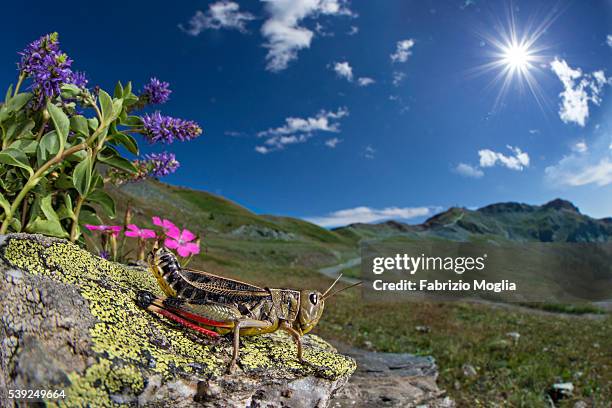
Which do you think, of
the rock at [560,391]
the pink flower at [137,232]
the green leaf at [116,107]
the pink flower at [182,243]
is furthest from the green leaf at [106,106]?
the rock at [560,391]

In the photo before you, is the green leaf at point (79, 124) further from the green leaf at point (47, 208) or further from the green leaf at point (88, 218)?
the green leaf at point (88, 218)

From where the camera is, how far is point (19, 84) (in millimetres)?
4461

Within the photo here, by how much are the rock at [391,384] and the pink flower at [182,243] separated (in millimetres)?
2383

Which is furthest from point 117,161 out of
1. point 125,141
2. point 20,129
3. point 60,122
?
point 20,129

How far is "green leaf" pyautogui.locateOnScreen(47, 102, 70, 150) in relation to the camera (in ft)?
13.2

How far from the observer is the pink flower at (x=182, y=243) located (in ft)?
17.4

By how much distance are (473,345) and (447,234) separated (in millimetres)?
187405

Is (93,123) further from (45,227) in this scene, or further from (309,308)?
(309,308)

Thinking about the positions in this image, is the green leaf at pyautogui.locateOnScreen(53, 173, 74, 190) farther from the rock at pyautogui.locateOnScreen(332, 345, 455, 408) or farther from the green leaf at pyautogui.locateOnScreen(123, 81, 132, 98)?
the rock at pyautogui.locateOnScreen(332, 345, 455, 408)

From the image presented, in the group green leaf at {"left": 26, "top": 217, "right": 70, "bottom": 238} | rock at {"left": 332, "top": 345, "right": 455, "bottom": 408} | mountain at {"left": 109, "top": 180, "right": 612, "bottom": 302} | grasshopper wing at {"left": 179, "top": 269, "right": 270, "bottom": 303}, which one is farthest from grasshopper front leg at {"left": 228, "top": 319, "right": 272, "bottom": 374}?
mountain at {"left": 109, "top": 180, "right": 612, "bottom": 302}

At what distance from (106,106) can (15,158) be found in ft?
3.07

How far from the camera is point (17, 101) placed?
4.51 meters

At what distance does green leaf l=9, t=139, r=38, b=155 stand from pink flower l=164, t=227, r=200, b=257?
1650 mm

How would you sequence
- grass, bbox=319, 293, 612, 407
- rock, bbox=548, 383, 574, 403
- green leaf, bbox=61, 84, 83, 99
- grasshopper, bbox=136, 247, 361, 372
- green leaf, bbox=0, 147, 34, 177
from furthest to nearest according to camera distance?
grass, bbox=319, 293, 612, 407 < rock, bbox=548, 383, 574, 403 < green leaf, bbox=61, 84, 83, 99 < green leaf, bbox=0, 147, 34, 177 < grasshopper, bbox=136, 247, 361, 372
